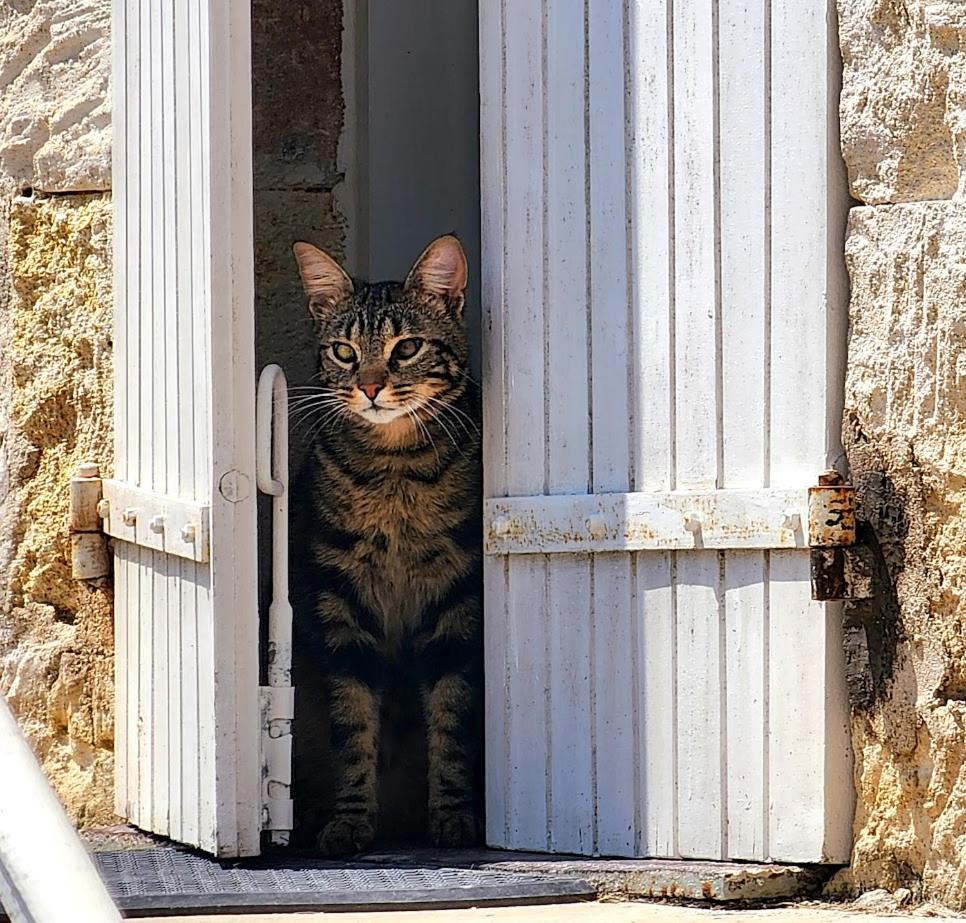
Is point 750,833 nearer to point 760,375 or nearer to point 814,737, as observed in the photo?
point 814,737

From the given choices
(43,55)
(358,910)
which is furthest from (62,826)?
(43,55)

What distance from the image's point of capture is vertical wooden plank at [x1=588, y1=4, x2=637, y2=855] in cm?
409

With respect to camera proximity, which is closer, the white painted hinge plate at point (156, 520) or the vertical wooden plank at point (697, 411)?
the vertical wooden plank at point (697, 411)

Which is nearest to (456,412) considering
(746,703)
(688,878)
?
(746,703)

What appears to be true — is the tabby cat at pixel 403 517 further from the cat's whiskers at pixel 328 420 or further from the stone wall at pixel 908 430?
the stone wall at pixel 908 430

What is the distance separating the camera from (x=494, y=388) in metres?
4.37

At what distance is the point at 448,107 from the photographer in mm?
5691

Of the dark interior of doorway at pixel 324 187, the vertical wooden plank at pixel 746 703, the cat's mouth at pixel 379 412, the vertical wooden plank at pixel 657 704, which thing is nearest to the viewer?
the vertical wooden plank at pixel 746 703

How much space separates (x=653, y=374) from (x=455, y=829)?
131cm

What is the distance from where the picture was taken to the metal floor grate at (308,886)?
376cm

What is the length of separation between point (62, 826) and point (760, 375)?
2.43 metres

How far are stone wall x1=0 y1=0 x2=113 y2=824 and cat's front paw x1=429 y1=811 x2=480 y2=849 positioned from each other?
0.94 metres

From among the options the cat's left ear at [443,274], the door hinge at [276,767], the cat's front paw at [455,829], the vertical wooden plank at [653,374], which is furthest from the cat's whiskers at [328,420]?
the cat's front paw at [455,829]

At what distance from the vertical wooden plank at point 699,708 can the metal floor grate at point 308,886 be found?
0.95 ft
